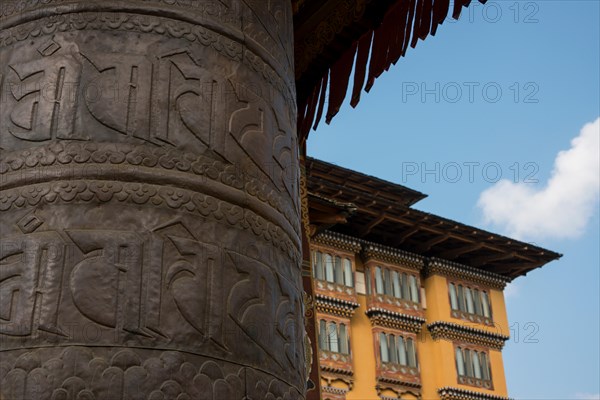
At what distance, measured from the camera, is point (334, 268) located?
18750 mm

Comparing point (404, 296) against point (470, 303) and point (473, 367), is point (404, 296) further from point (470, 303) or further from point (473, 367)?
point (473, 367)

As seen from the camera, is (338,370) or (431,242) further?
(431,242)

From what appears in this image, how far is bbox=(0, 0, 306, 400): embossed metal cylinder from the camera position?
1491 millimetres

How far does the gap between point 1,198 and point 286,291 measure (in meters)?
0.64

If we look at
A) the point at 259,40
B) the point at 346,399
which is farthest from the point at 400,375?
the point at 259,40

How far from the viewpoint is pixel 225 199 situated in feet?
5.80

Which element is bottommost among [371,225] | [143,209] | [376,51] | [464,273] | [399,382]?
[143,209]

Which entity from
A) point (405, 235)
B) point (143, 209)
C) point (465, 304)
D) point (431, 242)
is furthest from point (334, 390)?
point (143, 209)

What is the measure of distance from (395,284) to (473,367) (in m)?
2.93

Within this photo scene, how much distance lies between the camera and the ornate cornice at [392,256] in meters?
19.5

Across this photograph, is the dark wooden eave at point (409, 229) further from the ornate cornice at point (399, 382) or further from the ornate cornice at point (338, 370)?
the ornate cornice at point (399, 382)

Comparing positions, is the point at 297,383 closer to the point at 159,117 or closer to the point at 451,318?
the point at 159,117

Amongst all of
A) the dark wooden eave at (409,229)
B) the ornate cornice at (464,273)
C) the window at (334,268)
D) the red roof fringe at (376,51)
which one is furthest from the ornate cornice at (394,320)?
the red roof fringe at (376,51)

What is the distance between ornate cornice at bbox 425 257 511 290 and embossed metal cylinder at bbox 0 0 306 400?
18863 millimetres
